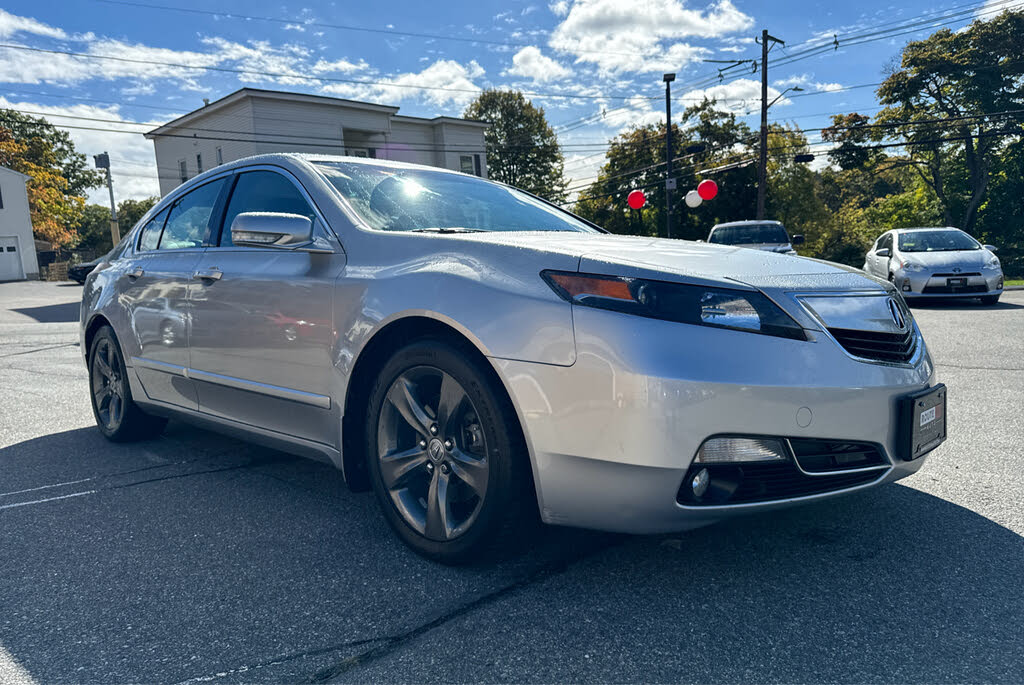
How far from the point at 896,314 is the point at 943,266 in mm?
10517

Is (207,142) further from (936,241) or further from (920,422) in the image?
(920,422)

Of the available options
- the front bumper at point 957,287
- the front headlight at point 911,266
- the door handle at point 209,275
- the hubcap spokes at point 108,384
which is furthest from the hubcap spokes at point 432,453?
the front headlight at point 911,266

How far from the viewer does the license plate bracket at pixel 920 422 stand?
7.76ft

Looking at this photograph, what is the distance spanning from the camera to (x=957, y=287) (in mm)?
11461

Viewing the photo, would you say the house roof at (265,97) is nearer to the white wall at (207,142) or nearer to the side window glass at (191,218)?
the white wall at (207,142)

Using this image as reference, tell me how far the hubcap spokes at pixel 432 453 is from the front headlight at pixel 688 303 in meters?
0.58

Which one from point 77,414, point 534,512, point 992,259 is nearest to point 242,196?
point 534,512

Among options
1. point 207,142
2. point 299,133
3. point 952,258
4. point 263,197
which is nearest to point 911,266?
point 952,258

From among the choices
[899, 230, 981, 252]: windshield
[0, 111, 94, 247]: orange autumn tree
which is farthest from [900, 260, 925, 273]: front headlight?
[0, 111, 94, 247]: orange autumn tree

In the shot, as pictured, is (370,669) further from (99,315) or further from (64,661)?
(99,315)

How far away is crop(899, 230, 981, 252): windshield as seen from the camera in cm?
1236

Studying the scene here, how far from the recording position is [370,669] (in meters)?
1.98

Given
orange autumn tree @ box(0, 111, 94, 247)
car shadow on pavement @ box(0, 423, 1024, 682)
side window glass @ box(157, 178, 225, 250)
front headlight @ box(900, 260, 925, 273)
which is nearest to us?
car shadow on pavement @ box(0, 423, 1024, 682)

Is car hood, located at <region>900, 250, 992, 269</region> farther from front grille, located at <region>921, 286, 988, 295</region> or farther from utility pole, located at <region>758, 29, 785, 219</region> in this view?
utility pole, located at <region>758, 29, 785, 219</region>
